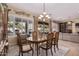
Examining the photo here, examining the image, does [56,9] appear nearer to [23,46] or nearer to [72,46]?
[72,46]

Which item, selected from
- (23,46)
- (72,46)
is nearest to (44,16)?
(23,46)

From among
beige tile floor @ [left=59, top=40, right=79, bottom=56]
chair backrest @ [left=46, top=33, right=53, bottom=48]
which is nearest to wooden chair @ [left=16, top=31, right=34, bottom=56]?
chair backrest @ [left=46, top=33, right=53, bottom=48]

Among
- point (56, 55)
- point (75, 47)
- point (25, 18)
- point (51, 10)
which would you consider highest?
point (51, 10)

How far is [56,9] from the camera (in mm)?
2320

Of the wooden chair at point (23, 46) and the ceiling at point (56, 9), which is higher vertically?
the ceiling at point (56, 9)

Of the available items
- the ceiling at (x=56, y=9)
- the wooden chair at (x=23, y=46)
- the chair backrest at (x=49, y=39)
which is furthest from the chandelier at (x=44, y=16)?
the wooden chair at (x=23, y=46)

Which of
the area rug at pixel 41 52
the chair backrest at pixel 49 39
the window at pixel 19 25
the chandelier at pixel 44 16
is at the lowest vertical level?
the area rug at pixel 41 52

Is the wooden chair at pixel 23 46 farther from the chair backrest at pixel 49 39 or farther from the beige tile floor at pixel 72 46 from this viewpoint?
the beige tile floor at pixel 72 46

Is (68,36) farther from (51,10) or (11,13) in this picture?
(11,13)

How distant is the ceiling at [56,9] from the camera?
2.30 metres

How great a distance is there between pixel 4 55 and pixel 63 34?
1.46m

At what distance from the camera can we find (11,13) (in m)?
2.30

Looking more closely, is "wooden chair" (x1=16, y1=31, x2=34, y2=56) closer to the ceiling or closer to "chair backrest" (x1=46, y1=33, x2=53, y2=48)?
"chair backrest" (x1=46, y1=33, x2=53, y2=48)

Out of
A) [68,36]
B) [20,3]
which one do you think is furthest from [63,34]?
[20,3]
